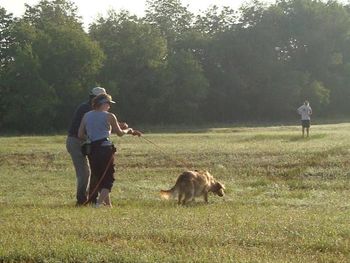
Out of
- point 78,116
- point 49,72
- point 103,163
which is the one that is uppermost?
point 49,72

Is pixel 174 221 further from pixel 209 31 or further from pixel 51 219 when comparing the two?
pixel 209 31

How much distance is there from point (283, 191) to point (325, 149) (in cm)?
809

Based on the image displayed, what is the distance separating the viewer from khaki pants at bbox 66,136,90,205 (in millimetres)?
10062

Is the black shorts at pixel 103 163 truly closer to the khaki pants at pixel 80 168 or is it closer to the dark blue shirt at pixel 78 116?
the khaki pants at pixel 80 168

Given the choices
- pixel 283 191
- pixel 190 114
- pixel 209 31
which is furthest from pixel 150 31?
pixel 283 191

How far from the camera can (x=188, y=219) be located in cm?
763

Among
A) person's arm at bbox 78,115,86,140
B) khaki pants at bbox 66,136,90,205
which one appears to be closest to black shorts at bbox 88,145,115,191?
person's arm at bbox 78,115,86,140

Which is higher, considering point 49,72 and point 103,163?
point 49,72

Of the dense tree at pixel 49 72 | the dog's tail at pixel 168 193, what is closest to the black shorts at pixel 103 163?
the dog's tail at pixel 168 193

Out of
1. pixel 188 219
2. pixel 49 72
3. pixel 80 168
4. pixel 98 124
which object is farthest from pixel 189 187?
pixel 49 72

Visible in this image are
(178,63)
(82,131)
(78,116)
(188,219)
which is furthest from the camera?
(178,63)

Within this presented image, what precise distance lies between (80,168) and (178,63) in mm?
50338

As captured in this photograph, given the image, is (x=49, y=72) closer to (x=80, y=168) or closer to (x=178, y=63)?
(x=178, y=63)

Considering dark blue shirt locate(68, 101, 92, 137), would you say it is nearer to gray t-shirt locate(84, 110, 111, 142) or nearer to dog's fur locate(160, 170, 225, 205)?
gray t-shirt locate(84, 110, 111, 142)
